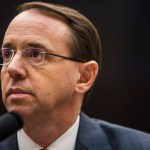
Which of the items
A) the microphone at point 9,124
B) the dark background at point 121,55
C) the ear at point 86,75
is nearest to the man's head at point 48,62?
the ear at point 86,75

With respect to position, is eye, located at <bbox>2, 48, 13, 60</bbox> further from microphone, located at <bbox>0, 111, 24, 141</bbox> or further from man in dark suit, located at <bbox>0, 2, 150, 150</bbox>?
microphone, located at <bbox>0, 111, 24, 141</bbox>

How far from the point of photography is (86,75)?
5.83 ft

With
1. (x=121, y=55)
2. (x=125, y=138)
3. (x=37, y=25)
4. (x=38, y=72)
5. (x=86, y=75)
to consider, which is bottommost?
(x=121, y=55)

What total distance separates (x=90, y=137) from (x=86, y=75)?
27 centimetres

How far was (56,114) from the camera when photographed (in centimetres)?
167

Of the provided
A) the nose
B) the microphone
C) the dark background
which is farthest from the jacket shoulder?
the dark background

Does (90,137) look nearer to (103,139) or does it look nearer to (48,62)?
(103,139)

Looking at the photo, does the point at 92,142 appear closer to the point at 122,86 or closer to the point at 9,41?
the point at 9,41

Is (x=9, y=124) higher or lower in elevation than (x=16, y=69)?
higher

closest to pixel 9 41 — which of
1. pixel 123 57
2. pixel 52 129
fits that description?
pixel 52 129

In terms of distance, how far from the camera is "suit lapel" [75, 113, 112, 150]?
1.66 meters

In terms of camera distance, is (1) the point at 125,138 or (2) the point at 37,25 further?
(1) the point at 125,138

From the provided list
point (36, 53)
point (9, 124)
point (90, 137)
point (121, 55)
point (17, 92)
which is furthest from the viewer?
point (121, 55)

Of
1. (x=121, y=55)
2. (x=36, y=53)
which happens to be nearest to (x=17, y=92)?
(x=36, y=53)
